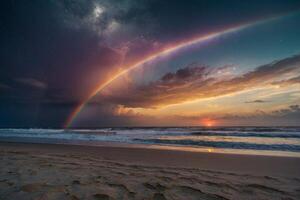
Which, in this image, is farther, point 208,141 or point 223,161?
point 208,141

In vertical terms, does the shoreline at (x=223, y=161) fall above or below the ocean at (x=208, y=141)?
below

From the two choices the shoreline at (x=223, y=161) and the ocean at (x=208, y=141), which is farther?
the ocean at (x=208, y=141)

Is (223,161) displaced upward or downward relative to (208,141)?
downward

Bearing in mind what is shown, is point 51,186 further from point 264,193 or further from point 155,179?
point 264,193

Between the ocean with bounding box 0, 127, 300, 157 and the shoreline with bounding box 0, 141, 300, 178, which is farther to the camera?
the ocean with bounding box 0, 127, 300, 157

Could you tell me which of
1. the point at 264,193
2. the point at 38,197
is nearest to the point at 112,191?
the point at 38,197

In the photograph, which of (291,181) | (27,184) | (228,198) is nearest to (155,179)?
(228,198)

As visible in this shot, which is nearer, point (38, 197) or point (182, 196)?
point (38, 197)

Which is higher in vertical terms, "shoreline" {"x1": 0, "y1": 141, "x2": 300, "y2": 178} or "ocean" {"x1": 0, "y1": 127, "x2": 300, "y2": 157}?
"ocean" {"x1": 0, "y1": 127, "x2": 300, "y2": 157}

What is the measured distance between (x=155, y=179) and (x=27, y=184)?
92.6 inches

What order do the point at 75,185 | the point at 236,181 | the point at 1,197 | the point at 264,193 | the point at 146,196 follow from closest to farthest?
1. the point at 1,197
2. the point at 146,196
3. the point at 264,193
4. the point at 75,185
5. the point at 236,181

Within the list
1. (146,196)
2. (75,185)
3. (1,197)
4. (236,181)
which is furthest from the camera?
(236,181)

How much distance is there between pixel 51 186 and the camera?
317 cm

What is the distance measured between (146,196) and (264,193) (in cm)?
197
